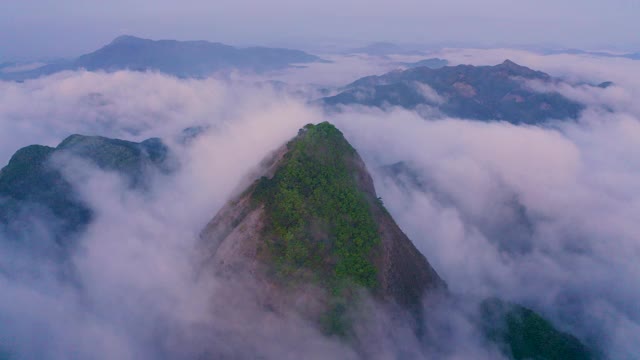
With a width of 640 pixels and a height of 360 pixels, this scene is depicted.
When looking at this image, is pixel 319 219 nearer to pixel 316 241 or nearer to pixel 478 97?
pixel 316 241

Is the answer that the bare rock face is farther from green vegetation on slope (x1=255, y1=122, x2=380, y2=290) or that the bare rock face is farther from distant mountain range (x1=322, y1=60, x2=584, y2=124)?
distant mountain range (x1=322, y1=60, x2=584, y2=124)

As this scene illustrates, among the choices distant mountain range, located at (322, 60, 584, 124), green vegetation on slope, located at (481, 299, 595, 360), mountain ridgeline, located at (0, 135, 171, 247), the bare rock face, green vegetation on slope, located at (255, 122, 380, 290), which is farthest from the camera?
distant mountain range, located at (322, 60, 584, 124)

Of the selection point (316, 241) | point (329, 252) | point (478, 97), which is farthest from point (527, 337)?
point (478, 97)

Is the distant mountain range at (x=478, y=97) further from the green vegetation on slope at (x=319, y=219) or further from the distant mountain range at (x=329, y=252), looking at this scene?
the green vegetation on slope at (x=319, y=219)

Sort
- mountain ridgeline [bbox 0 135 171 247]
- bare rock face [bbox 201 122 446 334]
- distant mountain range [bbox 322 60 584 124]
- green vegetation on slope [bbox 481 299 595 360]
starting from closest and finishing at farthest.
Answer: bare rock face [bbox 201 122 446 334] < green vegetation on slope [bbox 481 299 595 360] < mountain ridgeline [bbox 0 135 171 247] < distant mountain range [bbox 322 60 584 124]

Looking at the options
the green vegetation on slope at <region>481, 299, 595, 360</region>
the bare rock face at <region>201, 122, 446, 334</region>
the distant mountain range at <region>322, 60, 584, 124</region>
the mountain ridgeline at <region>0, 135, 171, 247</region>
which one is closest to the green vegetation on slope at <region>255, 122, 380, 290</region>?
the bare rock face at <region>201, 122, 446, 334</region>

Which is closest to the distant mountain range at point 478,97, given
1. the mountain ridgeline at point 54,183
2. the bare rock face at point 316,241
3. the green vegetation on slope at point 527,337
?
the mountain ridgeline at point 54,183
